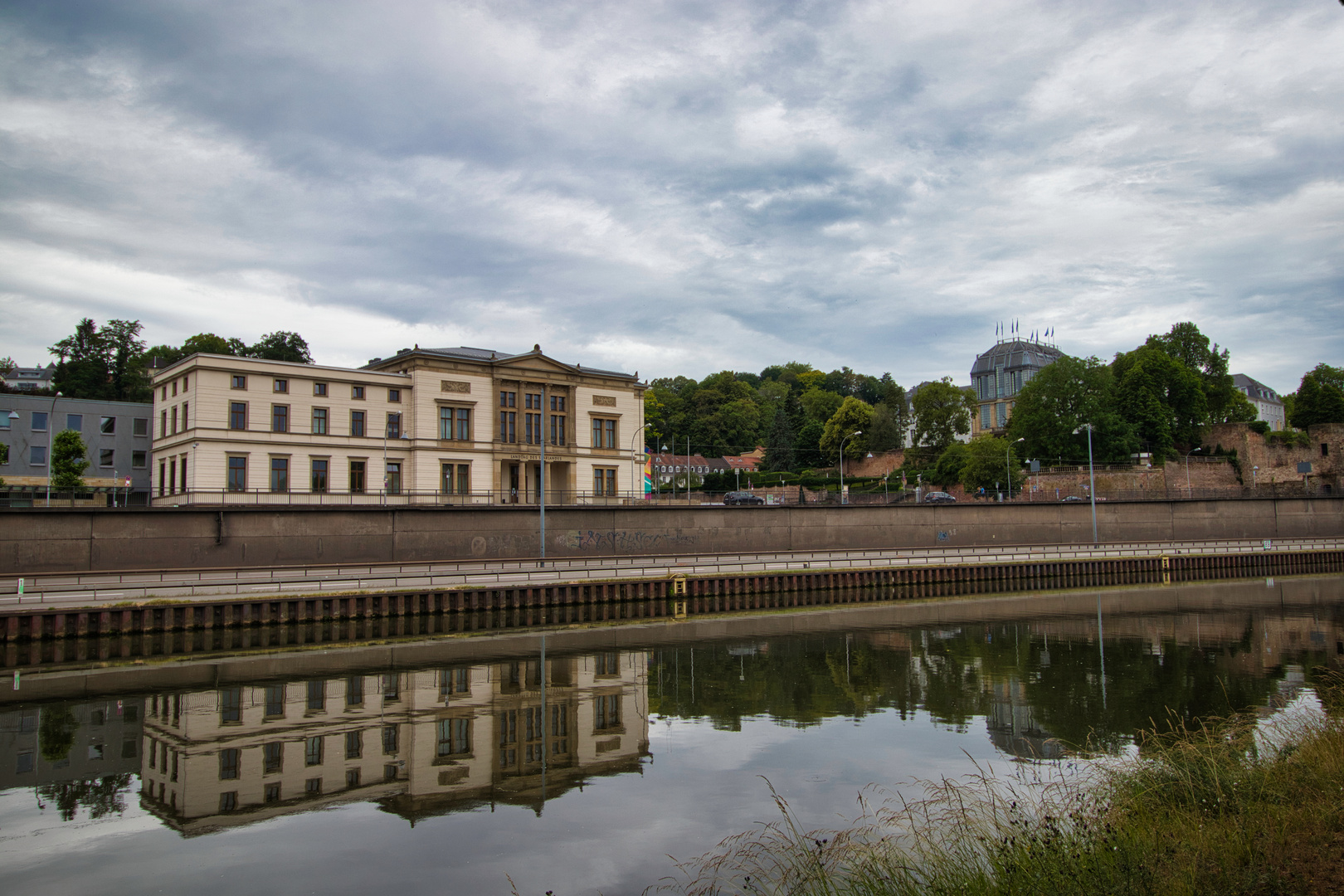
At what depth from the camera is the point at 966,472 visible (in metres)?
92.6

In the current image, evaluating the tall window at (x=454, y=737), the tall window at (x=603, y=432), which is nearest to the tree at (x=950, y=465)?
the tall window at (x=603, y=432)

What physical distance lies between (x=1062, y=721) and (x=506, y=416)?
5263cm

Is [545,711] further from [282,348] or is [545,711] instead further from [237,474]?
[282,348]

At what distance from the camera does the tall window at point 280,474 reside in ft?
184

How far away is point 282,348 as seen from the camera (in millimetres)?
90750

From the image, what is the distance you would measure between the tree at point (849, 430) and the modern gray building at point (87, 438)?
267 ft

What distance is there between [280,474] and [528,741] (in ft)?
150

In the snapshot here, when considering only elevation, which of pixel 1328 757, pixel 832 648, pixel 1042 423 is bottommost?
pixel 832 648

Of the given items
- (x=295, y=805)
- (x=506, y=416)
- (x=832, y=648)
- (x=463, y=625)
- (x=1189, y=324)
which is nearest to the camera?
(x=295, y=805)

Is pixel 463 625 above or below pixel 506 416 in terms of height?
below

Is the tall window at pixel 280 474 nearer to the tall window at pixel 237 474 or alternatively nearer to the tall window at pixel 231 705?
the tall window at pixel 237 474

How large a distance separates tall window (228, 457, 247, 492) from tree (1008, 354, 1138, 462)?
74017 millimetres

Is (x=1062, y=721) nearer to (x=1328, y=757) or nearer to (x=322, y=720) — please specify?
(x=1328, y=757)

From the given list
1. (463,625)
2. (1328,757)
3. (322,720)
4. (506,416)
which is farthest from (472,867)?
(506,416)
